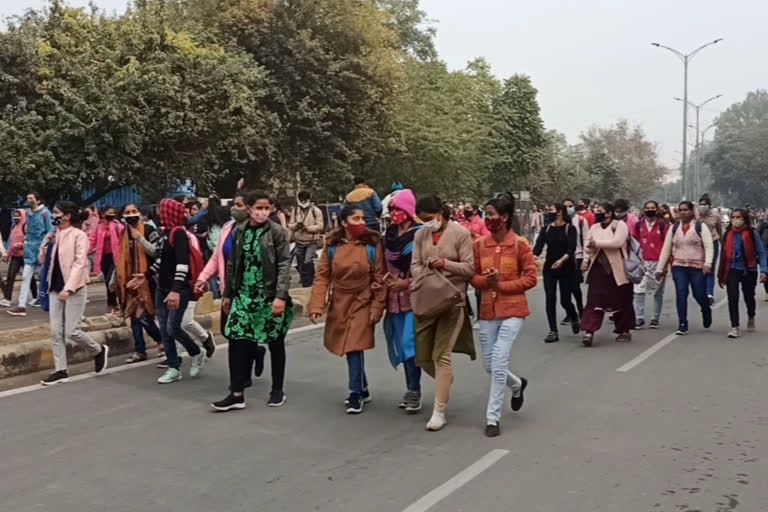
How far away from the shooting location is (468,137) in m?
40.5

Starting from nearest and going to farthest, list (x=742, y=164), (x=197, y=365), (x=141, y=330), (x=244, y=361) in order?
(x=244, y=361), (x=197, y=365), (x=141, y=330), (x=742, y=164)

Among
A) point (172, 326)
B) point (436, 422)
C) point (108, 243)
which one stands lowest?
point (436, 422)

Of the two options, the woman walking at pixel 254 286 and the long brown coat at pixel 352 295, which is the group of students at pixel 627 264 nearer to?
the long brown coat at pixel 352 295

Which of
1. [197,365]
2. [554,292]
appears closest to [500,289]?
[197,365]

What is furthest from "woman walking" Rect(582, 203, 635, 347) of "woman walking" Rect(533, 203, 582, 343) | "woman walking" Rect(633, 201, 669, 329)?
"woman walking" Rect(633, 201, 669, 329)

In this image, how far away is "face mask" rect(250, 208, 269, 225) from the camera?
7.03 meters

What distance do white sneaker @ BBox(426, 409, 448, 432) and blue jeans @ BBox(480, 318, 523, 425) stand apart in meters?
0.34

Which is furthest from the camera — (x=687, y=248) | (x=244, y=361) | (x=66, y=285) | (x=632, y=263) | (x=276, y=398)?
(x=687, y=248)

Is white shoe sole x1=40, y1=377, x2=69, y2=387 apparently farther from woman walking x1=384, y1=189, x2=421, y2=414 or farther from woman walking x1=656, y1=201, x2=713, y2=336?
woman walking x1=656, y1=201, x2=713, y2=336

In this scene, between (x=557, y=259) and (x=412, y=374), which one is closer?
(x=412, y=374)

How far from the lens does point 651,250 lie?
12477mm

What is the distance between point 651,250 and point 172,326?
724 cm

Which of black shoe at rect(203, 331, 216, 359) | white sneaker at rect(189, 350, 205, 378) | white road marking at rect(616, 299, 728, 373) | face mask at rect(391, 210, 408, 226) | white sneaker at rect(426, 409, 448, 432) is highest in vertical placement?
face mask at rect(391, 210, 408, 226)

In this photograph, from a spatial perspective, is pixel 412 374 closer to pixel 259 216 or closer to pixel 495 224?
pixel 495 224
